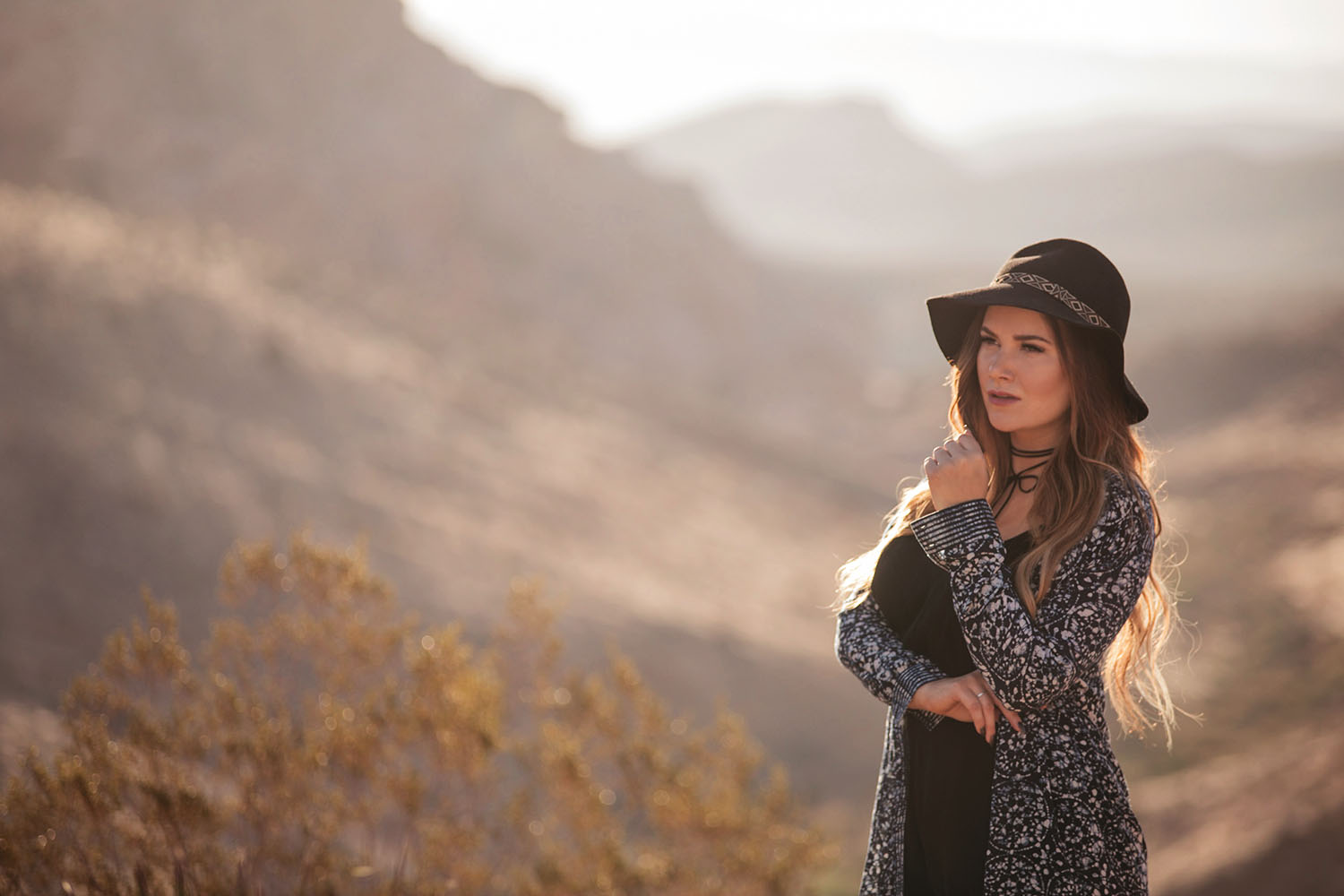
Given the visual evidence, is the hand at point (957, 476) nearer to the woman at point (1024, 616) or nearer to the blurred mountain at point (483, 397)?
the woman at point (1024, 616)

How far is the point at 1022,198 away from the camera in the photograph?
11694cm

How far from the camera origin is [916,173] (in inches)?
4998

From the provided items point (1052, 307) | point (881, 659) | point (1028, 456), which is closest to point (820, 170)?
point (1028, 456)

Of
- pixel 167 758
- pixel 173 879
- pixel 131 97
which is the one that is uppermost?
pixel 131 97

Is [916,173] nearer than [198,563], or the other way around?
[198,563]

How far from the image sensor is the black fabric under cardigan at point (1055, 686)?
1780 mm

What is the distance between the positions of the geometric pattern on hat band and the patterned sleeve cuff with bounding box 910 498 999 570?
15.4 inches

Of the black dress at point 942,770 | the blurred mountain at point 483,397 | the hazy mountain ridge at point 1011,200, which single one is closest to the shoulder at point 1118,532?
the black dress at point 942,770

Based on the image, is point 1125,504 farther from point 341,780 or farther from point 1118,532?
point 341,780

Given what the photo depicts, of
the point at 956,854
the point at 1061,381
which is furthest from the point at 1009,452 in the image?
the point at 956,854

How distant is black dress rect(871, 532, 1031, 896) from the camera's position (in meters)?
1.91

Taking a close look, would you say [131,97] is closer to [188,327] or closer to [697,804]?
[188,327]

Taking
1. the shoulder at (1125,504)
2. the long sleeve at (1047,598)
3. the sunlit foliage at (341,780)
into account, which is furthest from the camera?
the sunlit foliage at (341,780)

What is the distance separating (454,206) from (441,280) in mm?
3410
